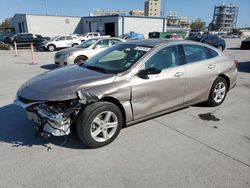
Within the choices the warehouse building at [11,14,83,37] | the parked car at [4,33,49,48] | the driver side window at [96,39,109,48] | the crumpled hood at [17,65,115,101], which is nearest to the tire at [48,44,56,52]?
the parked car at [4,33,49,48]

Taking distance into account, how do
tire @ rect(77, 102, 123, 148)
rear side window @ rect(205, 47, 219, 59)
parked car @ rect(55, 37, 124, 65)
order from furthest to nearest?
parked car @ rect(55, 37, 124, 65) → rear side window @ rect(205, 47, 219, 59) → tire @ rect(77, 102, 123, 148)

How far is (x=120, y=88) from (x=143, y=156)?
1072mm

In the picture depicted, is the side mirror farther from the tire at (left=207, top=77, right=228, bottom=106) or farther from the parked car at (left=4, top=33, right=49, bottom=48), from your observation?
the parked car at (left=4, top=33, right=49, bottom=48)

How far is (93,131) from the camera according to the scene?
336 centimetres

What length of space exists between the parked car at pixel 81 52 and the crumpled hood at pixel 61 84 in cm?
586

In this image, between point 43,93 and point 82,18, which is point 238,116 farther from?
point 82,18

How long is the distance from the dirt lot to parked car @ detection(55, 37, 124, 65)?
5.74m

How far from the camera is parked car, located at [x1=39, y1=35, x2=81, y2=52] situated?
22.0 metres

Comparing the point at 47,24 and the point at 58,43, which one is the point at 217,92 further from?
the point at 47,24

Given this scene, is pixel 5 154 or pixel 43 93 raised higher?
pixel 43 93

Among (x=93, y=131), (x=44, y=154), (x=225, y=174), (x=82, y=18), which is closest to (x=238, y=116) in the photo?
(x=225, y=174)

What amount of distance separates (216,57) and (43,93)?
12.4ft

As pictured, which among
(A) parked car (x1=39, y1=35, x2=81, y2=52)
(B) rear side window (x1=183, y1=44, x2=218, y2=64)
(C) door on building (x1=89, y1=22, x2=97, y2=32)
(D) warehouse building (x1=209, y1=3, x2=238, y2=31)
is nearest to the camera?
(B) rear side window (x1=183, y1=44, x2=218, y2=64)

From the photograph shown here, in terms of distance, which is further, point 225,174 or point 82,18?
point 82,18
